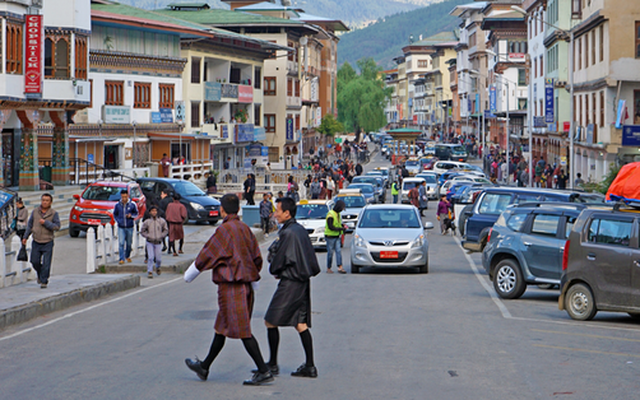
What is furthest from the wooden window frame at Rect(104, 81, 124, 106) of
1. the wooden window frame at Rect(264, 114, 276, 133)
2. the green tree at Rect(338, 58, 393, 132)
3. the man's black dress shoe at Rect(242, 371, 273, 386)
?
the green tree at Rect(338, 58, 393, 132)

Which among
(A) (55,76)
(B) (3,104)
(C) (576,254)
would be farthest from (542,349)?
(A) (55,76)

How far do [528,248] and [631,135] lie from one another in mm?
26879

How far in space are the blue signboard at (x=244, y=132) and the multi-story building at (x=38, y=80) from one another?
86.4ft

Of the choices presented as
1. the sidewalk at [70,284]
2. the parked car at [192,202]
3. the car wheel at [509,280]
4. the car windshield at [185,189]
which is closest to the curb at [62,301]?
the sidewalk at [70,284]

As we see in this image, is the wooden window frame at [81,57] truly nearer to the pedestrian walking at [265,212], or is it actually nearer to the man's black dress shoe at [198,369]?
the pedestrian walking at [265,212]

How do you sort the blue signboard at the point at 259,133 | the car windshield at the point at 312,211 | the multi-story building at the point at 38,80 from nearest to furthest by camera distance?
1. the car windshield at the point at 312,211
2. the multi-story building at the point at 38,80
3. the blue signboard at the point at 259,133

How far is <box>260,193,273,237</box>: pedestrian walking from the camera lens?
1260 inches

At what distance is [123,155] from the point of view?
4906cm

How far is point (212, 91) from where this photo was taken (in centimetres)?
6244

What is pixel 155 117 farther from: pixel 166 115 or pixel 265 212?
pixel 265 212

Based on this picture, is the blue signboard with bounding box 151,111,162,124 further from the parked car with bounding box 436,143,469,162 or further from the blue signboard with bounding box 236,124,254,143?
the parked car with bounding box 436,143,469,162

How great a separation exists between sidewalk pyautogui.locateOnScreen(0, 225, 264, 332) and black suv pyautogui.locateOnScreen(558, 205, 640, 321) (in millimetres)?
8160

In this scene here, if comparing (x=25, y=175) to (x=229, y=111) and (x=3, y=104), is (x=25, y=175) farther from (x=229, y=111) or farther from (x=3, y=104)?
(x=229, y=111)

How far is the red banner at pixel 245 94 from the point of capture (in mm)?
68500
